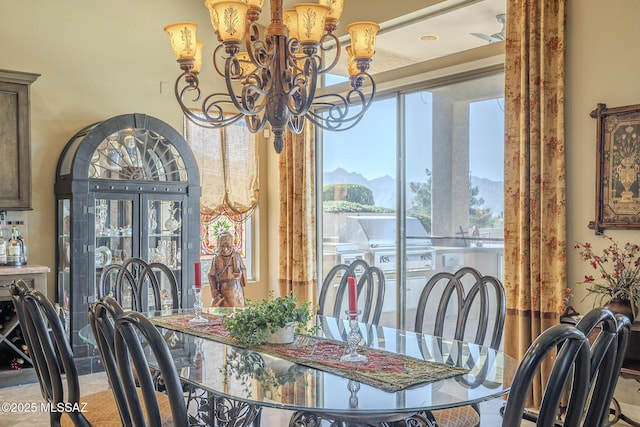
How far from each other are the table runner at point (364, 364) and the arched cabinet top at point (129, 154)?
2.63 m

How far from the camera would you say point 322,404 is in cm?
188

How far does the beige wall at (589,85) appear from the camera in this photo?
3.57 metres

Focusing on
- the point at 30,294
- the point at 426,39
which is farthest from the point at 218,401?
the point at 426,39

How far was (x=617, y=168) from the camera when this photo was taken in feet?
11.8

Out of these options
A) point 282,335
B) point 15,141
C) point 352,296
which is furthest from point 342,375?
point 15,141

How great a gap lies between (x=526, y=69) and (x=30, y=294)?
3.20 metres

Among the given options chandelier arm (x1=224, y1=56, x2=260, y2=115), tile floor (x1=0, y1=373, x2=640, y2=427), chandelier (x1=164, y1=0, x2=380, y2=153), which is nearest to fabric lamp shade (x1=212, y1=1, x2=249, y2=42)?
chandelier (x1=164, y1=0, x2=380, y2=153)

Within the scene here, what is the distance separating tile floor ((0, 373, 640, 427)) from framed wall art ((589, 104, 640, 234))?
3.13 ft

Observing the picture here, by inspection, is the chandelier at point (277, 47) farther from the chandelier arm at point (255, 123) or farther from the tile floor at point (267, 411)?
the tile floor at point (267, 411)

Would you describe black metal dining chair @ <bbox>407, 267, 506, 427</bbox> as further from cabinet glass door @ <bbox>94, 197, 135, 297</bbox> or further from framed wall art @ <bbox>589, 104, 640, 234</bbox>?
cabinet glass door @ <bbox>94, 197, 135, 297</bbox>

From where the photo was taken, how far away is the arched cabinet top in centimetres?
496

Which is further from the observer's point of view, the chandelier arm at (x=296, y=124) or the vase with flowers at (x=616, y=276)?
the vase with flowers at (x=616, y=276)

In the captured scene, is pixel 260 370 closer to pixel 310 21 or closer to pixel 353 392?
pixel 353 392

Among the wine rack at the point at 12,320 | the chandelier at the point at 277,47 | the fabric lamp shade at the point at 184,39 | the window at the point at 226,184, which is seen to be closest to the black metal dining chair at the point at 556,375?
the chandelier at the point at 277,47
